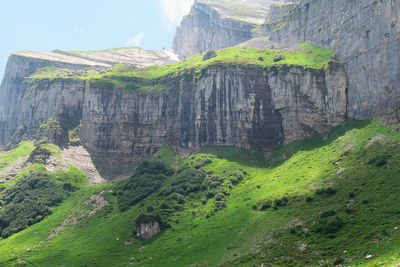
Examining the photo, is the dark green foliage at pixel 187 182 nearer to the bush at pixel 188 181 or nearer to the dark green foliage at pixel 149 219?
the bush at pixel 188 181

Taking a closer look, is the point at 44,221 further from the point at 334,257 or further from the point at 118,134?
the point at 334,257

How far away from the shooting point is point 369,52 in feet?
445

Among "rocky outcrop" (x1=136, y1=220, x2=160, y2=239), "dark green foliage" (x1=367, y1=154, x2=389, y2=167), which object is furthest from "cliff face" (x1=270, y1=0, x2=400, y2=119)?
"rocky outcrop" (x1=136, y1=220, x2=160, y2=239)

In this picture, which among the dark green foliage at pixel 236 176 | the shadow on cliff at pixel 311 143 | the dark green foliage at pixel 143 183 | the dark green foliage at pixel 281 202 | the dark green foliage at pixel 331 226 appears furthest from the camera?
the shadow on cliff at pixel 311 143

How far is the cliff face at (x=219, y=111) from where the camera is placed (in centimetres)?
15150

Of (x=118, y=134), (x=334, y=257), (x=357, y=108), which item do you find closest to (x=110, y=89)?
(x=118, y=134)

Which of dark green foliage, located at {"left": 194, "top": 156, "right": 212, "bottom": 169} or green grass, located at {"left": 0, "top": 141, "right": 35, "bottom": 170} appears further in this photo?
green grass, located at {"left": 0, "top": 141, "right": 35, "bottom": 170}

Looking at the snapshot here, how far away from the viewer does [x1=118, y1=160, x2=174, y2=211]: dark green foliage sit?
130 meters

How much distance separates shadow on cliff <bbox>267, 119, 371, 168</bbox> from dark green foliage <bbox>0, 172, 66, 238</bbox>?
92.8 metres

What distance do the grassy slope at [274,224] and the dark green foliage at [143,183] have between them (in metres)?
4.05

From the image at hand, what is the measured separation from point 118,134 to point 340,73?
11737 centimetres

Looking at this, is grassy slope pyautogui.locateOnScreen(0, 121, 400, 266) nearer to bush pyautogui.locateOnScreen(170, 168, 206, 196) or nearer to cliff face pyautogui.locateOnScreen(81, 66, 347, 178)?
bush pyautogui.locateOnScreen(170, 168, 206, 196)

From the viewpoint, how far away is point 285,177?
11994 centimetres

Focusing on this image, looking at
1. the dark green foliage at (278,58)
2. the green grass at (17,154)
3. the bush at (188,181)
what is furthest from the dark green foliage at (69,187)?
the dark green foliage at (278,58)
